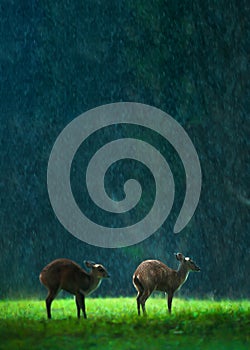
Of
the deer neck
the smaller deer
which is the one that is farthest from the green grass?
the deer neck

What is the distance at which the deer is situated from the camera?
1216cm

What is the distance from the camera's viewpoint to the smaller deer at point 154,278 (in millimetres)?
13102

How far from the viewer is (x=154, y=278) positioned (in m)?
13.2

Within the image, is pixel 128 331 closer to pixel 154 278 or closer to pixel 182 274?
pixel 154 278

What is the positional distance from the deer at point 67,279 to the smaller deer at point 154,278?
2.32 feet

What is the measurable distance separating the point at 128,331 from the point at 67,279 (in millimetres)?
1522

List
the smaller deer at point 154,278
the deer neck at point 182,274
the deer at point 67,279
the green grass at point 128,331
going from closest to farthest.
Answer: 1. the green grass at point 128,331
2. the deer at point 67,279
3. the smaller deer at point 154,278
4. the deer neck at point 182,274

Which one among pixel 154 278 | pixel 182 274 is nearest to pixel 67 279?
pixel 154 278

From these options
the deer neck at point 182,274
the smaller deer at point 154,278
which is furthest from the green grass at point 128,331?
the deer neck at point 182,274

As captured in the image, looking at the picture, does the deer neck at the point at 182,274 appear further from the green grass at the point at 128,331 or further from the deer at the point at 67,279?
the deer at the point at 67,279

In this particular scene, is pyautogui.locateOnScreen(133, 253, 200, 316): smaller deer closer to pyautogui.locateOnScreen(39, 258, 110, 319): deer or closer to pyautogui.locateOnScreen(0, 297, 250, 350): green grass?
pyautogui.locateOnScreen(0, 297, 250, 350): green grass

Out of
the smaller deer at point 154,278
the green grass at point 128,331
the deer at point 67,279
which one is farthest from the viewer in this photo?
the smaller deer at point 154,278

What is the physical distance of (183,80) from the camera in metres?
23.8

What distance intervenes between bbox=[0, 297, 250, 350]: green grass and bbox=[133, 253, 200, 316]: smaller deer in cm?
39
